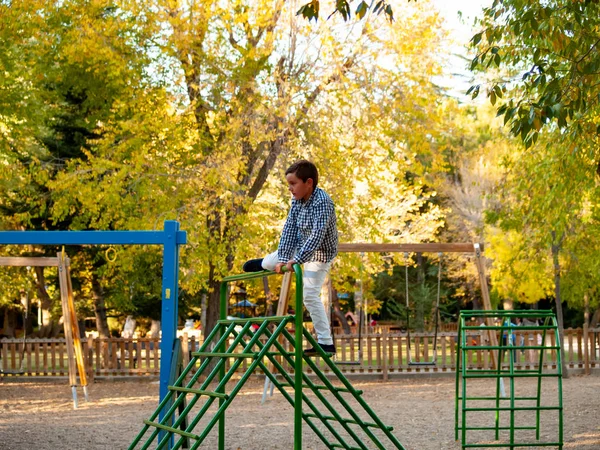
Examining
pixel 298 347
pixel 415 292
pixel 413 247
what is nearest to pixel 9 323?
pixel 415 292

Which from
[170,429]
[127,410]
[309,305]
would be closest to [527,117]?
[309,305]

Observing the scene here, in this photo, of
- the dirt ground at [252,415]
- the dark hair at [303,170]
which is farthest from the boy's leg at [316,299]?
the dirt ground at [252,415]

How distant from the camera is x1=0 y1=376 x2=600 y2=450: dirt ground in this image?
975 cm

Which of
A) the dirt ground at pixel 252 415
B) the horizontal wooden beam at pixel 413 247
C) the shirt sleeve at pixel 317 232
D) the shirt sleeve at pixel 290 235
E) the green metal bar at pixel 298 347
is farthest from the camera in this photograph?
the horizontal wooden beam at pixel 413 247

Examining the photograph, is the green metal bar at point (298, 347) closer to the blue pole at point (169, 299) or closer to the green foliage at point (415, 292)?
the blue pole at point (169, 299)

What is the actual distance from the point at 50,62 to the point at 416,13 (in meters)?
8.26

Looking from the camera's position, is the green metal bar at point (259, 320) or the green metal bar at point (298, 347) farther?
the green metal bar at point (259, 320)

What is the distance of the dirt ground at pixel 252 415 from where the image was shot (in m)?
9.75

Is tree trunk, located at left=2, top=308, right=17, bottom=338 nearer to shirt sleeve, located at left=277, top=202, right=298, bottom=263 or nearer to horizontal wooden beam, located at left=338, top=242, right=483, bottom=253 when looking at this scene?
horizontal wooden beam, located at left=338, top=242, right=483, bottom=253

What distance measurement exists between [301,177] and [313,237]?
1.60 feet

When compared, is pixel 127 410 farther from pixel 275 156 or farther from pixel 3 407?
pixel 275 156

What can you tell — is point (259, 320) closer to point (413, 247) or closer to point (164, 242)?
point (164, 242)

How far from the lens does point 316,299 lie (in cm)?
652

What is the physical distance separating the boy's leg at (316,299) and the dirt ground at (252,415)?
3.27 metres
